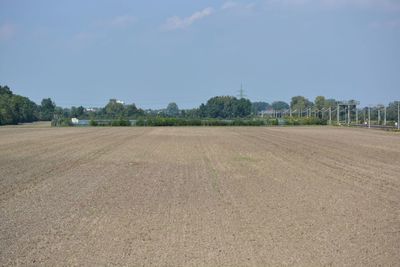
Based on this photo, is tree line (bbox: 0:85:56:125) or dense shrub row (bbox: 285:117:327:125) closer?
dense shrub row (bbox: 285:117:327:125)

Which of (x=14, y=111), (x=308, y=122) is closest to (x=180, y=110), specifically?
(x=14, y=111)

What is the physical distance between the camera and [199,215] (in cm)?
1033

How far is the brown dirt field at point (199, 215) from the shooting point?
7535 millimetres

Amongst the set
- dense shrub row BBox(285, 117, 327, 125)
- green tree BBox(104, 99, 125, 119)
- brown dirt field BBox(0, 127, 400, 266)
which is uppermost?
green tree BBox(104, 99, 125, 119)

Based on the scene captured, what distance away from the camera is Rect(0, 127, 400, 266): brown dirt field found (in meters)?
7.54

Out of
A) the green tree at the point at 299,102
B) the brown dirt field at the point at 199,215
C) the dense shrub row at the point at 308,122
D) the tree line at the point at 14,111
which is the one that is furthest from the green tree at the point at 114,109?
the brown dirt field at the point at 199,215

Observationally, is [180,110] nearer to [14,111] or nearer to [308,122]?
[14,111]

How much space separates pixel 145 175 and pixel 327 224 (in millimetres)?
8470

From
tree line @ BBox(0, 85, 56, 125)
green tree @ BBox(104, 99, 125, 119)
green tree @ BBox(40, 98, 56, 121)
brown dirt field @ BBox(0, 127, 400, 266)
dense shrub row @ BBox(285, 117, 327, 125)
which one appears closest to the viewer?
brown dirt field @ BBox(0, 127, 400, 266)

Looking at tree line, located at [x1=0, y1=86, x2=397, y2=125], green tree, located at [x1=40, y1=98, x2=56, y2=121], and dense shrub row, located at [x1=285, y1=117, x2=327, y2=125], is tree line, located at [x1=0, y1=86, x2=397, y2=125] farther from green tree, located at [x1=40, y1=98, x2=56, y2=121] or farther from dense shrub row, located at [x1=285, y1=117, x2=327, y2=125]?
dense shrub row, located at [x1=285, y1=117, x2=327, y2=125]

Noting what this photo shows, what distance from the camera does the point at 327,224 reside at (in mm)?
9602

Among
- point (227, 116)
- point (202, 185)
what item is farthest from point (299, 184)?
→ point (227, 116)

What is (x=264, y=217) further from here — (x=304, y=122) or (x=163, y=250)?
(x=304, y=122)

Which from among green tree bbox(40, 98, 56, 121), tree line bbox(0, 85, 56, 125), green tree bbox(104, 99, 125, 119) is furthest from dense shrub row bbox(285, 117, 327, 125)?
green tree bbox(40, 98, 56, 121)
